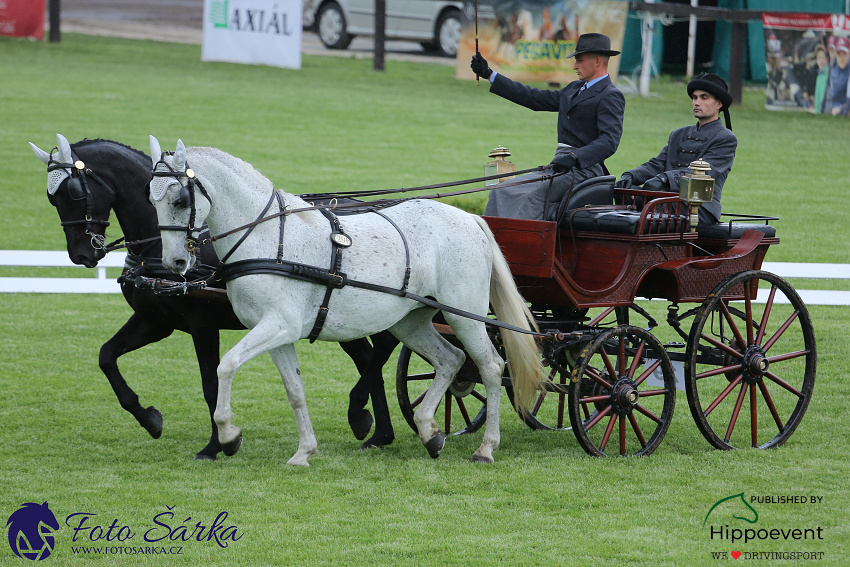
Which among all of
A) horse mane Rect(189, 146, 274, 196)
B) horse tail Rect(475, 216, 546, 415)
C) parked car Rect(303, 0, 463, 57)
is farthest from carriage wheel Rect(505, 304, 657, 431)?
parked car Rect(303, 0, 463, 57)

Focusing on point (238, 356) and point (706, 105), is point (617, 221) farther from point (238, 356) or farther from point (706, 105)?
point (238, 356)

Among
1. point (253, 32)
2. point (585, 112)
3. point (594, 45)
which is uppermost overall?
point (253, 32)

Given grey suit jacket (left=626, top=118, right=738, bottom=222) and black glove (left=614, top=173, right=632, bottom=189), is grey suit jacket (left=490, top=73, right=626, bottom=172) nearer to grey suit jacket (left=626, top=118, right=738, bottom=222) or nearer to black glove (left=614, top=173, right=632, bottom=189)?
black glove (left=614, top=173, right=632, bottom=189)

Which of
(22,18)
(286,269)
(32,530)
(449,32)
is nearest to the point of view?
(32,530)

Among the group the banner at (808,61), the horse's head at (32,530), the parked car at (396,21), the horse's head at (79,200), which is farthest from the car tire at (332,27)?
the horse's head at (32,530)

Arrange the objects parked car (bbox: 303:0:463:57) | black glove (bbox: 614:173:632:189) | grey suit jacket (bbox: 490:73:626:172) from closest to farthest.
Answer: grey suit jacket (bbox: 490:73:626:172) < black glove (bbox: 614:173:632:189) < parked car (bbox: 303:0:463:57)

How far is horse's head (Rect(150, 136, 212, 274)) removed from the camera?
540 cm

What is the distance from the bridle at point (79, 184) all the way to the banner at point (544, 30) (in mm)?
14145

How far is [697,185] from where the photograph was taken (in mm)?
6191

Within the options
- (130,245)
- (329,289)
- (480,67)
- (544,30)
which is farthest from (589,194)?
(544,30)

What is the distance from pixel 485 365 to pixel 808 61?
46.6 feet

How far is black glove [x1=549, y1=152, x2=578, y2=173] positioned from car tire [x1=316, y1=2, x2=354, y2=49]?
58.8ft

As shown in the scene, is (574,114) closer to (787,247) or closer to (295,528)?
(295,528)

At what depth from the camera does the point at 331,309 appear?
587cm
